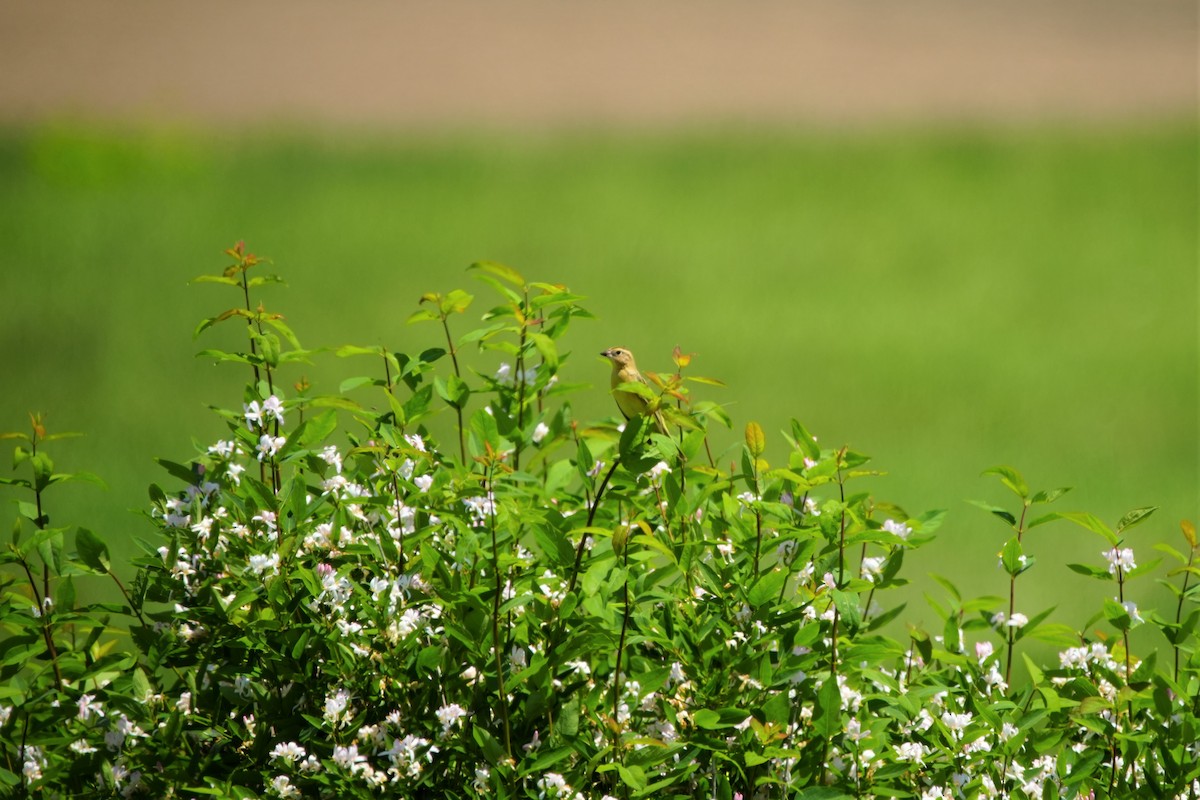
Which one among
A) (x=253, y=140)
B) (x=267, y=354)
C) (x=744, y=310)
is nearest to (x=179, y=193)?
(x=253, y=140)

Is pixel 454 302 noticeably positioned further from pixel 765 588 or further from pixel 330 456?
pixel 765 588

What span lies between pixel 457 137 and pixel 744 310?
285cm

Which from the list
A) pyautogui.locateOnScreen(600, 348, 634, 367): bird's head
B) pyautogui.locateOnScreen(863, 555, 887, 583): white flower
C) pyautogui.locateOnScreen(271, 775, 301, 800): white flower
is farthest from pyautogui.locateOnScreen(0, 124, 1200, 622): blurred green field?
pyautogui.locateOnScreen(271, 775, 301, 800): white flower

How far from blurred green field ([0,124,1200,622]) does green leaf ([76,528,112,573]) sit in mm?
2652

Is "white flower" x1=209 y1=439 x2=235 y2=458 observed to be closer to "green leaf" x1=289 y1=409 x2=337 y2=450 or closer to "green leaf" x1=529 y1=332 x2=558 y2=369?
"green leaf" x1=289 y1=409 x2=337 y2=450

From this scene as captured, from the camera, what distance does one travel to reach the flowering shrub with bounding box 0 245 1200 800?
194 cm

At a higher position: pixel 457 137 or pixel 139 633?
pixel 457 137

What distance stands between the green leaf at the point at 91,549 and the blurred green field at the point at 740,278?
265 cm

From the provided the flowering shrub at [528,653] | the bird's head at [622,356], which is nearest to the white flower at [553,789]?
the flowering shrub at [528,653]

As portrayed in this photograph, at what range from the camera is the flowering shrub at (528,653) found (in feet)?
6.35

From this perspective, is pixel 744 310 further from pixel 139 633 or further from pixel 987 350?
pixel 139 633

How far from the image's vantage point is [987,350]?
695 cm

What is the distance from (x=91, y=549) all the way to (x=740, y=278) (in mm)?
5818

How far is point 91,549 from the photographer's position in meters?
2.12
